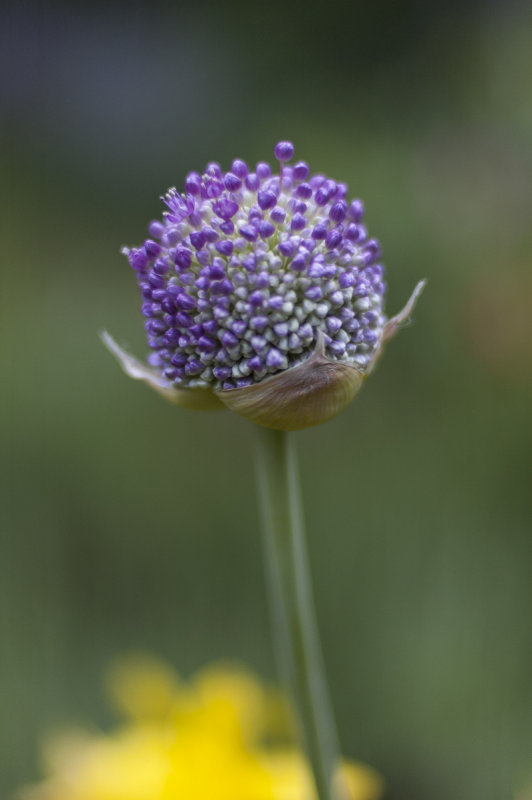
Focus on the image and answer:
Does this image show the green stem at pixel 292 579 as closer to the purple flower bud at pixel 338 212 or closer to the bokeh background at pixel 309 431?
the purple flower bud at pixel 338 212

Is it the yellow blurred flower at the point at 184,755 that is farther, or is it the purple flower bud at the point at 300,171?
the yellow blurred flower at the point at 184,755

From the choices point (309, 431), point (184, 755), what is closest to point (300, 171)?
point (184, 755)

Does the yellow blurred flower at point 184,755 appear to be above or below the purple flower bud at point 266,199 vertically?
below

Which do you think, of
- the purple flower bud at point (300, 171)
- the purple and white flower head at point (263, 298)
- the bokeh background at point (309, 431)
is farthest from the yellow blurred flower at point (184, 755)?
the purple flower bud at point (300, 171)

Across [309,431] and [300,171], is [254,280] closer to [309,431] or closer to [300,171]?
[300,171]

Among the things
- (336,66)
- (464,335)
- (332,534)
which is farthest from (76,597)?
(336,66)

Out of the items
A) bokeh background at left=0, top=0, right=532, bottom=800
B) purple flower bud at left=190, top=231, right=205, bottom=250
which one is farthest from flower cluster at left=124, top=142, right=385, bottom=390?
bokeh background at left=0, top=0, right=532, bottom=800
